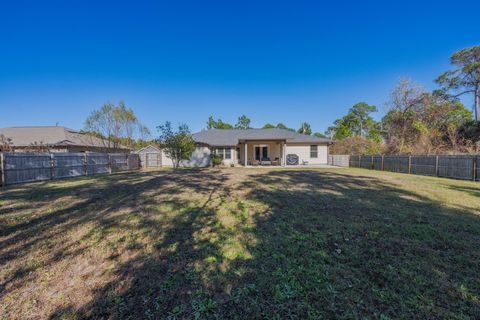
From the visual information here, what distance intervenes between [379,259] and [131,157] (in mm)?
20498

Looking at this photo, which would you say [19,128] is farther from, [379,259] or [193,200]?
[379,259]

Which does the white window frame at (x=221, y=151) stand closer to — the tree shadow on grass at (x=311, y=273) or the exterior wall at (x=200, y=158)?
the exterior wall at (x=200, y=158)

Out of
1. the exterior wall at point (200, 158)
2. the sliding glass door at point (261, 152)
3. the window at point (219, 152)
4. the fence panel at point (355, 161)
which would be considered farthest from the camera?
the sliding glass door at point (261, 152)

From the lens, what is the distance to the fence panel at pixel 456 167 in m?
10.4

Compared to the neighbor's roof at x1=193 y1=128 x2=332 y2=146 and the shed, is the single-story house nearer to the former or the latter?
the neighbor's roof at x1=193 y1=128 x2=332 y2=146

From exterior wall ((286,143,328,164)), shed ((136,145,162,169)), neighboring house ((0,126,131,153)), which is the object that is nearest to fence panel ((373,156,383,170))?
exterior wall ((286,143,328,164))

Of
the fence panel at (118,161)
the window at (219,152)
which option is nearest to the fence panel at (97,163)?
the fence panel at (118,161)

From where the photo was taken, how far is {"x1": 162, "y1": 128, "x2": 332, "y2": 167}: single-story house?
21.1m

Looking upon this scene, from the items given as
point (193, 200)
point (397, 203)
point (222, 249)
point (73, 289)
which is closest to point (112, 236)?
point (73, 289)

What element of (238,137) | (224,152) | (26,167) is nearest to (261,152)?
(238,137)

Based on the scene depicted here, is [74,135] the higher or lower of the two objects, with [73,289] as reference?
higher

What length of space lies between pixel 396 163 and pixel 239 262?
17142mm

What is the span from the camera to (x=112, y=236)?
3615 millimetres

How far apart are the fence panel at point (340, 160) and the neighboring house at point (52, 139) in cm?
2703
